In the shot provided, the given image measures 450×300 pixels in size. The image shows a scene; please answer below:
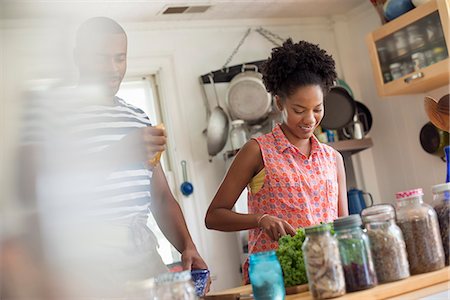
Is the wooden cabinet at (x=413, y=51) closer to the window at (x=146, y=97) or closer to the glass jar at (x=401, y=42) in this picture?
the glass jar at (x=401, y=42)

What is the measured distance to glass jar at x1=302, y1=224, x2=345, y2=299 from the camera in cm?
112

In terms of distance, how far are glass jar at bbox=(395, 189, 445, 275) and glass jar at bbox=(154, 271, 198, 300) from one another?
0.48 metres

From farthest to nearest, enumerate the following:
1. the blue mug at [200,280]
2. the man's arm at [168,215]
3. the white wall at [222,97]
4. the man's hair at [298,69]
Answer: the white wall at [222,97], the man's hair at [298,69], the man's arm at [168,215], the blue mug at [200,280]

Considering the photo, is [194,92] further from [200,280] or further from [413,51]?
[200,280]

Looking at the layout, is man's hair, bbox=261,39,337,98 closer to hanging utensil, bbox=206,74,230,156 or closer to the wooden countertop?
the wooden countertop

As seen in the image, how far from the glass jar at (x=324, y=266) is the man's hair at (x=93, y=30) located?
0.54 metres

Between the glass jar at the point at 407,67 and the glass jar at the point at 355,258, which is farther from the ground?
the glass jar at the point at 407,67

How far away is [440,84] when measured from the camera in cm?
337

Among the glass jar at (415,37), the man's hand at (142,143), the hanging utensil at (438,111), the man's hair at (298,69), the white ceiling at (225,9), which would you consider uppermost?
the white ceiling at (225,9)

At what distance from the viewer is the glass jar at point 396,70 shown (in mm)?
3361

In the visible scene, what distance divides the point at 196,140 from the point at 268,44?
2.52 feet

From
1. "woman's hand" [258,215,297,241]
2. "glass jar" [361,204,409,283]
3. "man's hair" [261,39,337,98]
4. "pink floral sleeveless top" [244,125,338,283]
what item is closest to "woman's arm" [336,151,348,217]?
"pink floral sleeveless top" [244,125,338,283]

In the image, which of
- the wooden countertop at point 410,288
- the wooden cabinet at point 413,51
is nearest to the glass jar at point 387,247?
the wooden countertop at point 410,288

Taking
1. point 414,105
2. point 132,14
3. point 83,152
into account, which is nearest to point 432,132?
point 414,105
